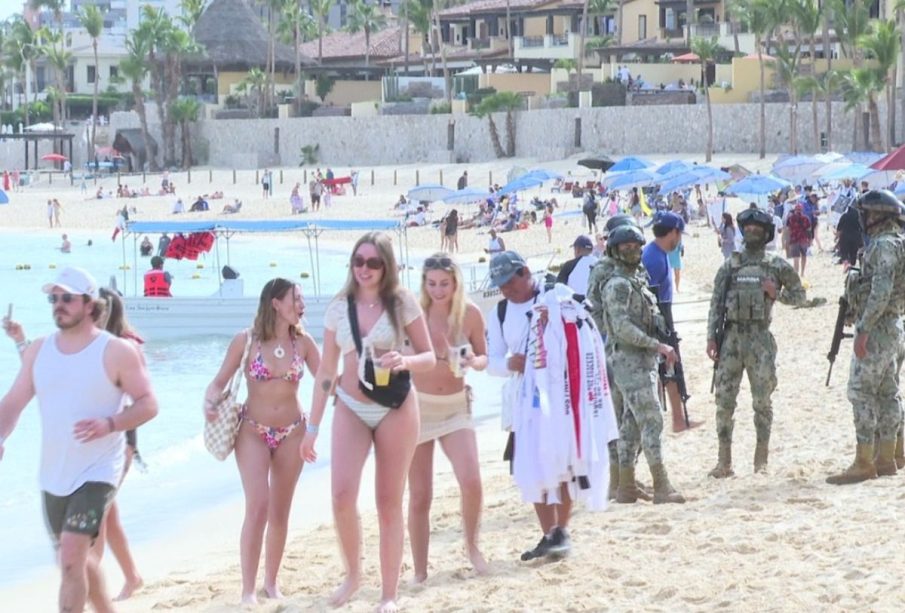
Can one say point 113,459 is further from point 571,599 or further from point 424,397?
point 571,599

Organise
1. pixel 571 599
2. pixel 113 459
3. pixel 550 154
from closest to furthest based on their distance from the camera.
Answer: pixel 113 459 < pixel 571 599 < pixel 550 154

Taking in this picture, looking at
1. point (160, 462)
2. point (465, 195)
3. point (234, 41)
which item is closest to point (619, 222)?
point (160, 462)

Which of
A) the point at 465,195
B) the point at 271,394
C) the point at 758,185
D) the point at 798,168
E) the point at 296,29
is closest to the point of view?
the point at 271,394

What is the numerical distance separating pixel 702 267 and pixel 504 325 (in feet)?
75.4

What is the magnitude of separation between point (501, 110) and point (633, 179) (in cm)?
2770

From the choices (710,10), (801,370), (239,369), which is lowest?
(801,370)

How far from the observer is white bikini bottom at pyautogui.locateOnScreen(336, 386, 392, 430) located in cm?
625

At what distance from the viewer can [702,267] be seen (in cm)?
2950

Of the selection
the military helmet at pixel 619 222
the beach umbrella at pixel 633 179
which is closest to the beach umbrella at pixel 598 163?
the beach umbrella at pixel 633 179

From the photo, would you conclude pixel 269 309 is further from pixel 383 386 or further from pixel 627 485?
pixel 627 485

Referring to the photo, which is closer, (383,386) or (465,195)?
(383,386)

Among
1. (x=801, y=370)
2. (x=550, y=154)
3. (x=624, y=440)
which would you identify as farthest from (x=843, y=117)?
(x=624, y=440)

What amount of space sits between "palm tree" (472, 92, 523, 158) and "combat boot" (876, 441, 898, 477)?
5714cm

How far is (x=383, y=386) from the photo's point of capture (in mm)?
6203
